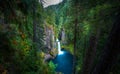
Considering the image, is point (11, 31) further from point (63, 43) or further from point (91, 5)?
point (63, 43)

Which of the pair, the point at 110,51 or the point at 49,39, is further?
the point at 49,39

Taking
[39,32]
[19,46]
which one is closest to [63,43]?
[39,32]

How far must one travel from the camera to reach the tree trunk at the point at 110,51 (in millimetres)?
2375

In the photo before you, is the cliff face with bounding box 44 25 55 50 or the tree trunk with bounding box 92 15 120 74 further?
the cliff face with bounding box 44 25 55 50

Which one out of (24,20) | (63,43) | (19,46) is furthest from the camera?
(63,43)

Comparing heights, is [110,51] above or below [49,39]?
above

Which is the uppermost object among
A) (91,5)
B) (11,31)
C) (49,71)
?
(91,5)

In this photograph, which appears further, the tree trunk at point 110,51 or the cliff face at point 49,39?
the cliff face at point 49,39

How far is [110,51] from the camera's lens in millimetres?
2447

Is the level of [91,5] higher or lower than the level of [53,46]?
higher

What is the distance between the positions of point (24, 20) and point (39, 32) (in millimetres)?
2681

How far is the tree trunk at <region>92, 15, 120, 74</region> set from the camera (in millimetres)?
2375

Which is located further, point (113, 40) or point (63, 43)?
point (63, 43)

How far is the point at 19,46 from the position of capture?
43.4ft
